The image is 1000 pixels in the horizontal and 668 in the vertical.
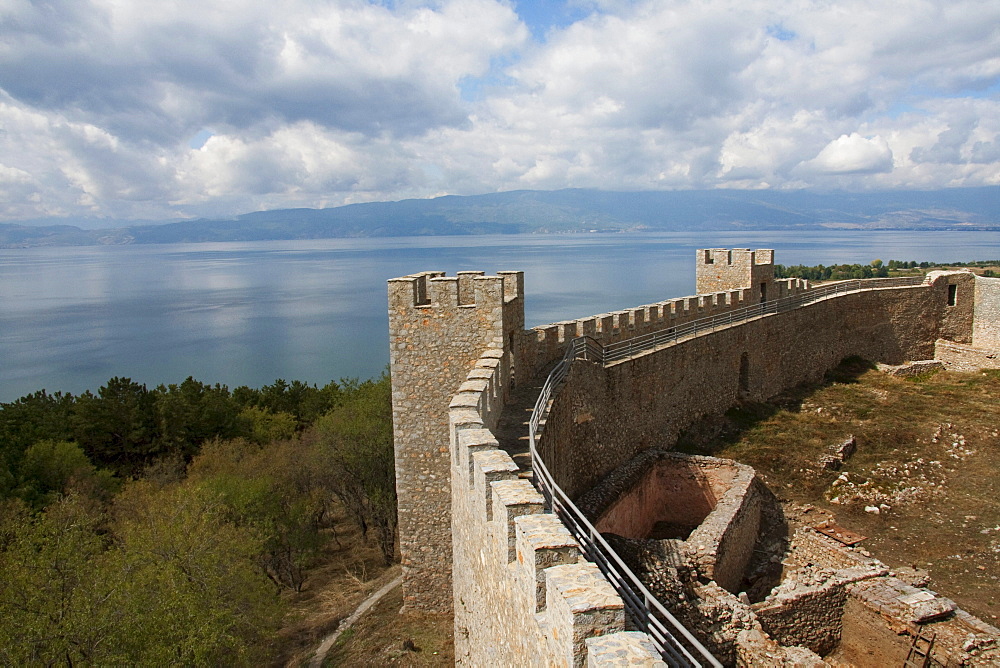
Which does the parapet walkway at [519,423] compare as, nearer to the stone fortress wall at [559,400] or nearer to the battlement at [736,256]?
the stone fortress wall at [559,400]

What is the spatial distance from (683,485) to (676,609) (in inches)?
194

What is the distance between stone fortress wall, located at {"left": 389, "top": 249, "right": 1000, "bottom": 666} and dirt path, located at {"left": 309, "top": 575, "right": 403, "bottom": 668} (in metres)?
1.84

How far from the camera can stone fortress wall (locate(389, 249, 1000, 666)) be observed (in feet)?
12.6

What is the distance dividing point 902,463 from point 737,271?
21.8ft

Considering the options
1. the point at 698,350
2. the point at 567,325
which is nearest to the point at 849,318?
the point at 698,350

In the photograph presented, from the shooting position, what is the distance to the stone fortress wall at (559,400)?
3.84 meters

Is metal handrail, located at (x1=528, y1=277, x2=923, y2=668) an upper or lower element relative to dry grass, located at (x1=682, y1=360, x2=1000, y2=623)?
upper

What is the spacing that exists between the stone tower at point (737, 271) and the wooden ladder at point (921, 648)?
11.3 meters

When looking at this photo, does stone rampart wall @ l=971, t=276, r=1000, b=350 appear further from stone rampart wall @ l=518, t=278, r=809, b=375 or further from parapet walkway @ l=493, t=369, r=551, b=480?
parapet walkway @ l=493, t=369, r=551, b=480

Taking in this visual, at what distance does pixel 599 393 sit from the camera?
1180cm

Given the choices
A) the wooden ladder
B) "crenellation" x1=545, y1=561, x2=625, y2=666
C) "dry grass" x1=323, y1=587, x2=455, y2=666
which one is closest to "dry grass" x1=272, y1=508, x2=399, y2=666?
"dry grass" x1=323, y1=587, x2=455, y2=666

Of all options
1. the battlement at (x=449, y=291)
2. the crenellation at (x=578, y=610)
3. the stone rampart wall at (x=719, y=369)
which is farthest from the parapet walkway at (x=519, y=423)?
the crenellation at (x=578, y=610)

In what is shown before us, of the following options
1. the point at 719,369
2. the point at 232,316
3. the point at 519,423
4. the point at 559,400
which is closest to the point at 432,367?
the point at 519,423

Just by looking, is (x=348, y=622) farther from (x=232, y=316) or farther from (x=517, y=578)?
(x=232, y=316)
